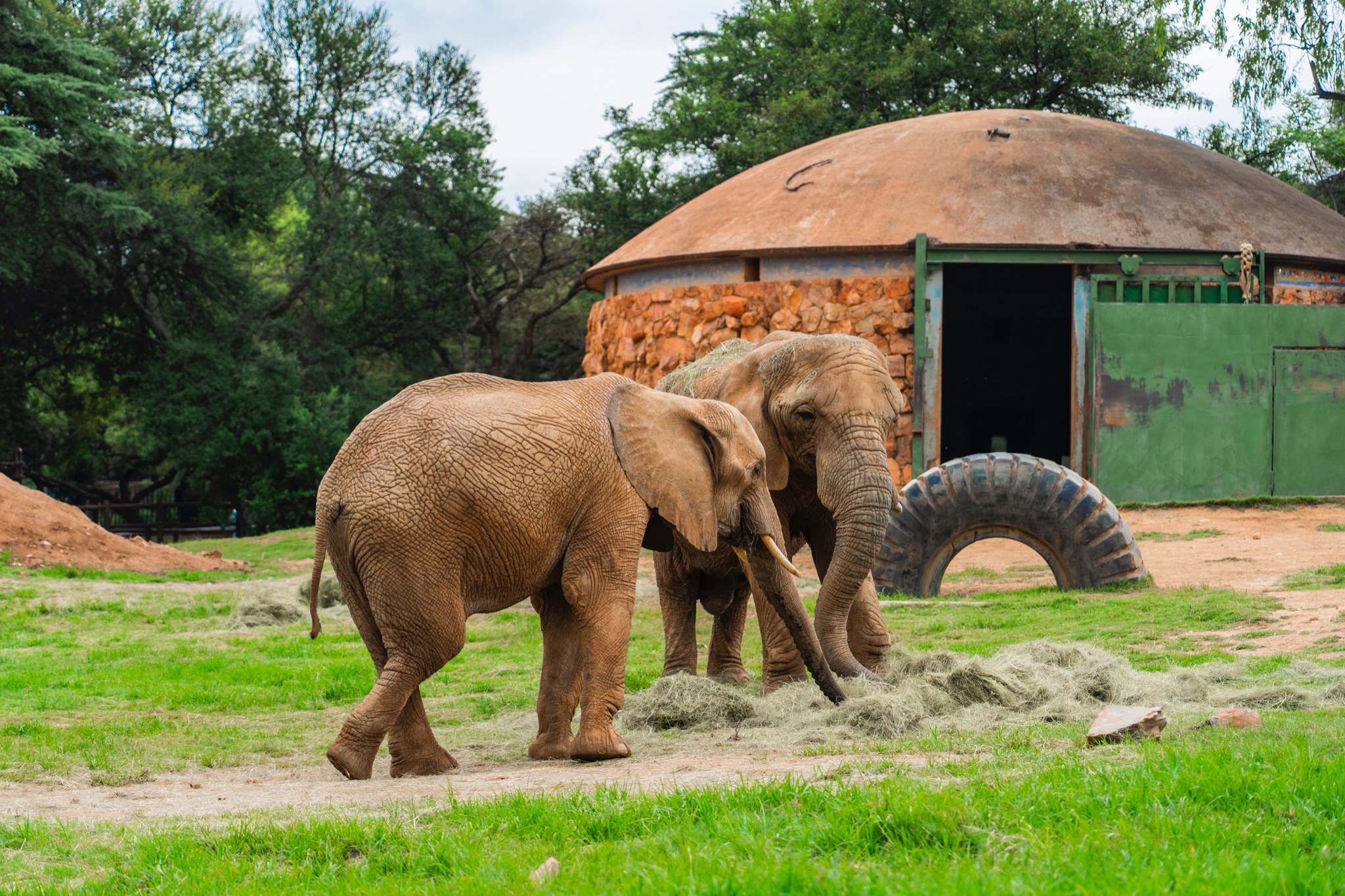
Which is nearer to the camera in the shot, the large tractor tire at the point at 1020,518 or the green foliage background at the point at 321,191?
the large tractor tire at the point at 1020,518

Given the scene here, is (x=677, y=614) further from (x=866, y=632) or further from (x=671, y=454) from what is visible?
(x=671, y=454)

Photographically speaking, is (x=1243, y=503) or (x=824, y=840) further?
(x=1243, y=503)

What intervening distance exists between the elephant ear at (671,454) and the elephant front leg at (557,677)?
714 mm

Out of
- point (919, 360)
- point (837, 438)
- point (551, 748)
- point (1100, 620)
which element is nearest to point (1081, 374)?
point (919, 360)

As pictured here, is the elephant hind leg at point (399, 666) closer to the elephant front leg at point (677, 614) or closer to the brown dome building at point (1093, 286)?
the elephant front leg at point (677, 614)

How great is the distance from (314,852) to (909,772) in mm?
2025

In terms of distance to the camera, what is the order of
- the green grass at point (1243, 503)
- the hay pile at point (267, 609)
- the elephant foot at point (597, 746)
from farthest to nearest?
the green grass at point (1243, 503) < the hay pile at point (267, 609) < the elephant foot at point (597, 746)

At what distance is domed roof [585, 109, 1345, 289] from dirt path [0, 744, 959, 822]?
12482 millimetres

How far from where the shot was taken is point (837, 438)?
7.61m

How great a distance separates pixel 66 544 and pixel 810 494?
13676 mm

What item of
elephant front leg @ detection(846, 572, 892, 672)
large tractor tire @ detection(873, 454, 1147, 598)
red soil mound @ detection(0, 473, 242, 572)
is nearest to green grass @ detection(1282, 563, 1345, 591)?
large tractor tire @ detection(873, 454, 1147, 598)

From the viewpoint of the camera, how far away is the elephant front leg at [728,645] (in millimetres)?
8641

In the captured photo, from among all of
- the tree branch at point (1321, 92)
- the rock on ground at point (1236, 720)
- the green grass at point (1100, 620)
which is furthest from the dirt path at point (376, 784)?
the tree branch at point (1321, 92)

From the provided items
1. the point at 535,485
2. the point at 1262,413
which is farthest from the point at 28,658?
the point at 1262,413
